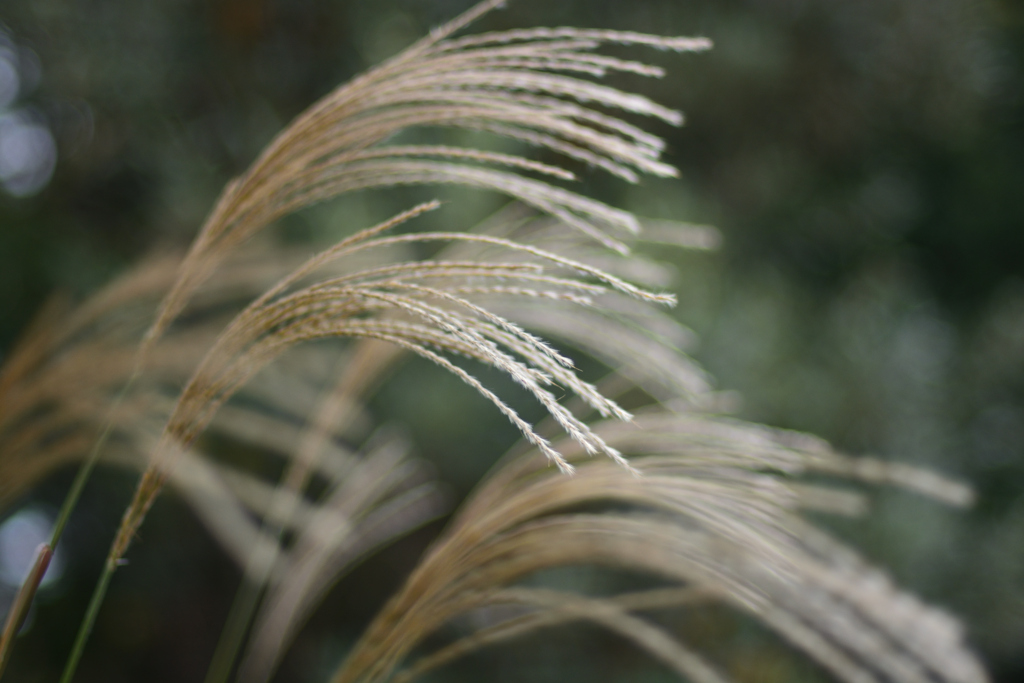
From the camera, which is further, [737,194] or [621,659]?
[737,194]

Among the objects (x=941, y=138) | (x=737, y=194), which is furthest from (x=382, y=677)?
(x=941, y=138)

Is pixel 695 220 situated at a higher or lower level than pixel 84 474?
higher

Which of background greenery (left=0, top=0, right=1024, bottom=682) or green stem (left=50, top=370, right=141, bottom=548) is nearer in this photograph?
green stem (left=50, top=370, right=141, bottom=548)

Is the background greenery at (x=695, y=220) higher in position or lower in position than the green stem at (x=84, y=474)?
higher

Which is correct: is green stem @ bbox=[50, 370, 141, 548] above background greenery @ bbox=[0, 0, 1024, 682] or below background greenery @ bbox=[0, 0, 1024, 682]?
below

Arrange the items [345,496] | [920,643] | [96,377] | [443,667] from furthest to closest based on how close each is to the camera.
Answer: [443,667] < [345,496] < [96,377] < [920,643]

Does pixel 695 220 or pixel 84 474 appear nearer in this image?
pixel 84 474

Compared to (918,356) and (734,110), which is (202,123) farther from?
(918,356)

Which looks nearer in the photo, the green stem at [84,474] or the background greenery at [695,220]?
the green stem at [84,474]
